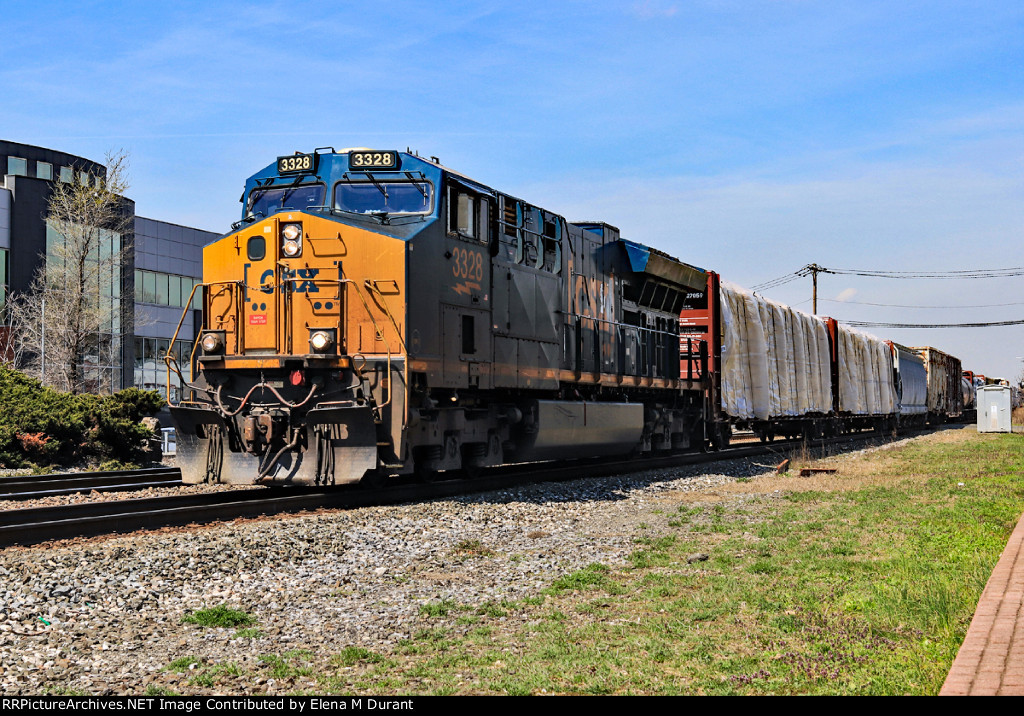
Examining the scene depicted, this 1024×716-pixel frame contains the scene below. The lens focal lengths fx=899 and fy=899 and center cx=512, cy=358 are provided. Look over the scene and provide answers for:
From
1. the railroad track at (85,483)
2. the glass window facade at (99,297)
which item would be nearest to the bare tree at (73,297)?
the glass window facade at (99,297)

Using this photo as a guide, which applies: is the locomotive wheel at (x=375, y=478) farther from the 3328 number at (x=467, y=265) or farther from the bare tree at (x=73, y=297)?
the bare tree at (x=73, y=297)

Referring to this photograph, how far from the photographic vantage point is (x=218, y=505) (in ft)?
31.4

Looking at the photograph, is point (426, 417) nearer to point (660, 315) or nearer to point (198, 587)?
point (198, 587)

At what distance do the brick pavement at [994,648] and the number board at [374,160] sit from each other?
808 centimetres

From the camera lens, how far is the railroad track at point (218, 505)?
26.8ft

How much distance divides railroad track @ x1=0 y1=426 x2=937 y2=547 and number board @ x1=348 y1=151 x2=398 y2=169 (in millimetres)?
4038

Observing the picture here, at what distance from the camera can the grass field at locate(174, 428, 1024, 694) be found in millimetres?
4410

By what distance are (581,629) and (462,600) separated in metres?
1.14

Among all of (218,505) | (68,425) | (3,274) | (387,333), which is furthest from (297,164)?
(3,274)

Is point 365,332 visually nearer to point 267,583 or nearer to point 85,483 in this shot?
point 267,583

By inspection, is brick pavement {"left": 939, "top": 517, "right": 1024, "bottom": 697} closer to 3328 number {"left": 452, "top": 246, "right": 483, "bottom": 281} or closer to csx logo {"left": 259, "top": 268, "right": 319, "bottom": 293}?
3328 number {"left": 452, "top": 246, "right": 483, "bottom": 281}

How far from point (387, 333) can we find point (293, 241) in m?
1.72

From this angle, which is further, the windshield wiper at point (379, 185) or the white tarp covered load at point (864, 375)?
the white tarp covered load at point (864, 375)
